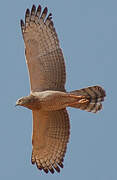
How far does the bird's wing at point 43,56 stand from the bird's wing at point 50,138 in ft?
2.51

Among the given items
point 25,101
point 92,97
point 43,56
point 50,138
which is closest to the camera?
point 25,101

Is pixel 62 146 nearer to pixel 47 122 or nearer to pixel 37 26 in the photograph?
pixel 47 122

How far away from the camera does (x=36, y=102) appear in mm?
12234

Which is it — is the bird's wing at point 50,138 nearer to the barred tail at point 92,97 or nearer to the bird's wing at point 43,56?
the barred tail at point 92,97

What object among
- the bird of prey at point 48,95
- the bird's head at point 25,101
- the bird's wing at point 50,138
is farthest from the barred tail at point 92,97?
the bird's head at point 25,101

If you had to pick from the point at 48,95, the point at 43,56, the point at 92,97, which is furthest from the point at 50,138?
the point at 43,56

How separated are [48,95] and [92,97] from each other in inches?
46.1

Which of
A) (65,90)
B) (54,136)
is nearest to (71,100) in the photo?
(65,90)

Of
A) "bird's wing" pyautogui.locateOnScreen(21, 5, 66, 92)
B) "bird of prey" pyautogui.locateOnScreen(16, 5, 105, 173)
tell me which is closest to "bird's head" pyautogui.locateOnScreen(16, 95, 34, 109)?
"bird of prey" pyautogui.locateOnScreen(16, 5, 105, 173)

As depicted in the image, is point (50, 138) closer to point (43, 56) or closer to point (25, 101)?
point (25, 101)

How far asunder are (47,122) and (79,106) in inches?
39.5

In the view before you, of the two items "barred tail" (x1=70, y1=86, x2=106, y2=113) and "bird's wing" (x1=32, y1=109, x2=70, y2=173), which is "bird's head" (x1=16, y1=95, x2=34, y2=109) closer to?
"bird's wing" (x1=32, y1=109, x2=70, y2=173)

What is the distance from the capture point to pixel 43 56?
41.8ft

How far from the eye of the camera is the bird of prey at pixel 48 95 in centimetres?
1231
